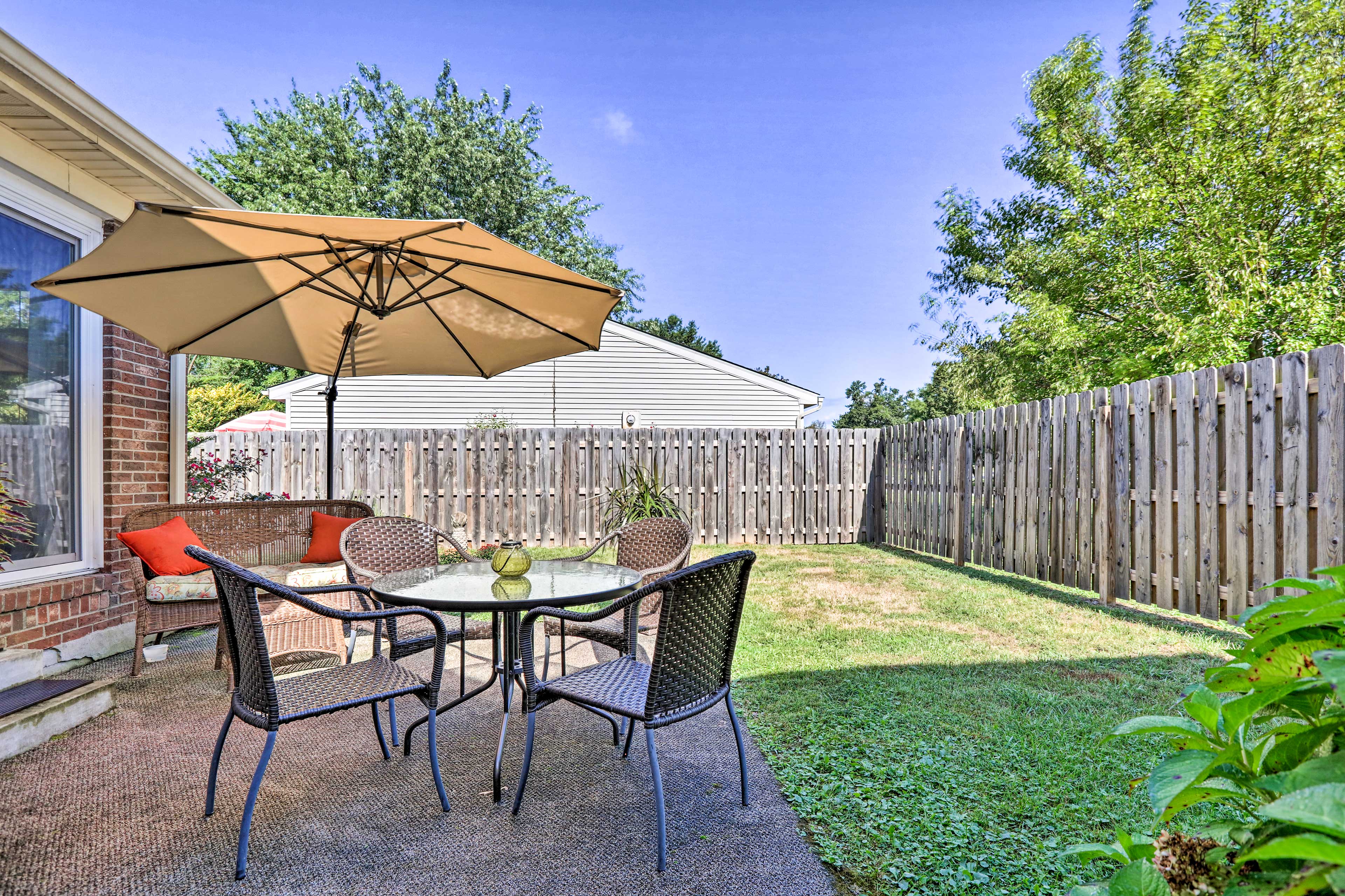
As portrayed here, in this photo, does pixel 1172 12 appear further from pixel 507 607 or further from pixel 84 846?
pixel 84 846

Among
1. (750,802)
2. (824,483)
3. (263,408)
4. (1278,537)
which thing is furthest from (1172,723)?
(263,408)

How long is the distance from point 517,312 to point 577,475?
567 centimetres

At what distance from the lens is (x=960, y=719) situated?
292 centimetres

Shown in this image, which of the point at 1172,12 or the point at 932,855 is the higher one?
the point at 1172,12

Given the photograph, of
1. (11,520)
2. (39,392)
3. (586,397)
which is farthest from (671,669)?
(586,397)

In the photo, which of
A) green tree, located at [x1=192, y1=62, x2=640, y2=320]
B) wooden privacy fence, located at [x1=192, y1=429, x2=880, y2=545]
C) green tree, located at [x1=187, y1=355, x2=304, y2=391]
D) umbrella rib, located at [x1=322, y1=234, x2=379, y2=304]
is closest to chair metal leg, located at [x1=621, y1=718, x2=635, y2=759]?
umbrella rib, located at [x1=322, y1=234, x2=379, y2=304]

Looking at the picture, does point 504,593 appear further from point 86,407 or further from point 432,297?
point 86,407

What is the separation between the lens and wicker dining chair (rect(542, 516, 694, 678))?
2.97 metres

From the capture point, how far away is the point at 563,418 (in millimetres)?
13062

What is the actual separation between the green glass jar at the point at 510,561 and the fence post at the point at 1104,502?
14.8ft

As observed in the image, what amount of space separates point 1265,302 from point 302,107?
23.3 meters

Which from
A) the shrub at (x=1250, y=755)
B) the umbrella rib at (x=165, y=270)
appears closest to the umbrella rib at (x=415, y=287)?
the umbrella rib at (x=165, y=270)

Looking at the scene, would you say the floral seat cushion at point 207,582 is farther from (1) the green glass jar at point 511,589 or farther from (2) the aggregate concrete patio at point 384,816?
(1) the green glass jar at point 511,589

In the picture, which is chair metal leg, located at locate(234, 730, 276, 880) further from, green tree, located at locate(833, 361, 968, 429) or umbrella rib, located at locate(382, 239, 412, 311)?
green tree, located at locate(833, 361, 968, 429)
